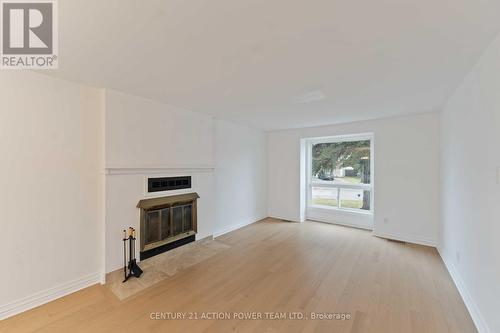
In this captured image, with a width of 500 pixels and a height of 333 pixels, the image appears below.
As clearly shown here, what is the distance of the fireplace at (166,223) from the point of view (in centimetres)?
274

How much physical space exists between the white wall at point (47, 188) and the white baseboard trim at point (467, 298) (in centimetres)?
385

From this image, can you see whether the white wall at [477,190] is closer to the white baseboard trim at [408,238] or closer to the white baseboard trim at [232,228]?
the white baseboard trim at [408,238]

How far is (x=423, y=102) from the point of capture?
2910 millimetres

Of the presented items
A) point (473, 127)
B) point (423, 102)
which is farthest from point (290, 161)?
point (473, 127)

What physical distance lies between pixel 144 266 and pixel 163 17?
2.83 m

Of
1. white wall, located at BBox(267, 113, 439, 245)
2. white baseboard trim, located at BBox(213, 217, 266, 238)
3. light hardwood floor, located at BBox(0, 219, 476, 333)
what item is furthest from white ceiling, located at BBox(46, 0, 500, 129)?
white baseboard trim, located at BBox(213, 217, 266, 238)

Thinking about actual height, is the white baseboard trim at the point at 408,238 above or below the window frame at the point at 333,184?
below

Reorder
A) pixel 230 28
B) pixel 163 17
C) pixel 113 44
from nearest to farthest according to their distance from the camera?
pixel 163 17 → pixel 230 28 → pixel 113 44

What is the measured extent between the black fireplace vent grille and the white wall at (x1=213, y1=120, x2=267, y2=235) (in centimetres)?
84

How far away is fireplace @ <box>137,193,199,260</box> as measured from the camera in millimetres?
2742

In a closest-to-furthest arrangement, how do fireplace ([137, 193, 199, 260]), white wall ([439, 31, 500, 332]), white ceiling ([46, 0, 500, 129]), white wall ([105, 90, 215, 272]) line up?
1. white ceiling ([46, 0, 500, 129])
2. white wall ([439, 31, 500, 332])
3. white wall ([105, 90, 215, 272])
4. fireplace ([137, 193, 199, 260])

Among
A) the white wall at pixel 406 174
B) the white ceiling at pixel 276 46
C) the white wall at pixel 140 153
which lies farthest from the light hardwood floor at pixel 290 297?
the white ceiling at pixel 276 46

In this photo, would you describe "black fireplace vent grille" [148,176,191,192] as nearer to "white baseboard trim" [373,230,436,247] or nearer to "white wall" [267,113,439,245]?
"white wall" [267,113,439,245]

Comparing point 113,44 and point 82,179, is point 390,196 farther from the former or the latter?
point 82,179
